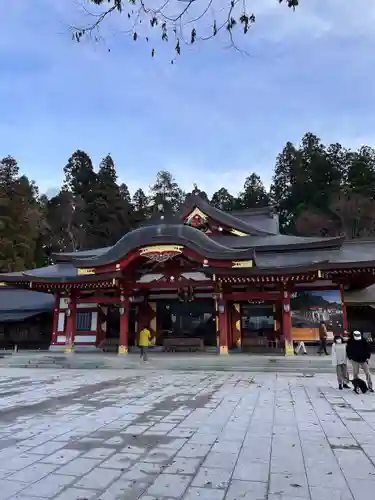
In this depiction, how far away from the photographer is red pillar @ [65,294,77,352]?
18.3m

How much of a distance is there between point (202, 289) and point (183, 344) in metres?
2.72

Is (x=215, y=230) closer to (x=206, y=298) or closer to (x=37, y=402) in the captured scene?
(x=206, y=298)

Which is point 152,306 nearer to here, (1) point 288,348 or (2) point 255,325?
(2) point 255,325

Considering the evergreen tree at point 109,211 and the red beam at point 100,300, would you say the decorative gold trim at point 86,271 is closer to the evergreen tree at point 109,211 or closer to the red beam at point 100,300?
the red beam at point 100,300

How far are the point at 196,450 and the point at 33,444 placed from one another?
76.6 inches

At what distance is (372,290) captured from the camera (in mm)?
19234

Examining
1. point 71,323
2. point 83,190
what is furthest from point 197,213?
point 83,190

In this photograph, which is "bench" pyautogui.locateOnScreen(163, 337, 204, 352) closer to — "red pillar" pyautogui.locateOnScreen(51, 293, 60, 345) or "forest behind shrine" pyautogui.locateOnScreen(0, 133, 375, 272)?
"red pillar" pyautogui.locateOnScreen(51, 293, 60, 345)

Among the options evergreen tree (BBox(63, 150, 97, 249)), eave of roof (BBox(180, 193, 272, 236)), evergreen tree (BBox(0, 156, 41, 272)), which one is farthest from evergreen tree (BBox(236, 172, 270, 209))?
eave of roof (BBox(180, 193, 272, 236))

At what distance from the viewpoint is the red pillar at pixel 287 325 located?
615 inches

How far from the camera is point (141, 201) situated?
194 feet

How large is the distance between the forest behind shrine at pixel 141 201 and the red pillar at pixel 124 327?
23.5m

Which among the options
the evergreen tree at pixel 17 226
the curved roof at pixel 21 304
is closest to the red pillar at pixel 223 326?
the curved roof at pixel 21 304

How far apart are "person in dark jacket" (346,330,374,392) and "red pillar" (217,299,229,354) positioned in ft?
25.7
